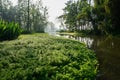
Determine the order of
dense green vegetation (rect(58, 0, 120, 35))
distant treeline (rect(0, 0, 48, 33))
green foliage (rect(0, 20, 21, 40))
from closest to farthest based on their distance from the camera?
green foliage (rect(0, 20, 21, 40))
dense green vegetation (rect(58, 0, 120, 35))
distant treeline (rect(0, 0, 48, 33))

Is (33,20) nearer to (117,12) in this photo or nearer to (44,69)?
(117,12)

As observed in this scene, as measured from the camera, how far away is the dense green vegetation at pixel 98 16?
29.3 m

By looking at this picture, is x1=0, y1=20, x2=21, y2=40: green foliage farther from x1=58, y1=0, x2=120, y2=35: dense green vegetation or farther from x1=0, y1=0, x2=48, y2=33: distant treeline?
x1=0, y1=0, x2=48, y2=33: distant treeline

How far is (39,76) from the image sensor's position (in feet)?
19.4

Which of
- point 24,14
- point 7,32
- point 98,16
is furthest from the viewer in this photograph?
point 24,14

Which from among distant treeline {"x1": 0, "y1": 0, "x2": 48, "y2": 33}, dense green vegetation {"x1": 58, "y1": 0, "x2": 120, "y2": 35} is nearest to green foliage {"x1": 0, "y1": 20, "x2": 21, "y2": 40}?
dense green vegetation {"x1": 58, "y1": 0, "x2": 120, "y2": 35}

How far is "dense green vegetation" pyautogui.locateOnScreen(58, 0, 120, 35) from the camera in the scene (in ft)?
96.2

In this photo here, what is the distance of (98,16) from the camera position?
41.4m

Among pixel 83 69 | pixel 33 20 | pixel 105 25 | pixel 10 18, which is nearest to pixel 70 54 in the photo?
pixel 83 69

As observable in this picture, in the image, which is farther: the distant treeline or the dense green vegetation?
the distant treeline

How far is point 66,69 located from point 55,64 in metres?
0.56

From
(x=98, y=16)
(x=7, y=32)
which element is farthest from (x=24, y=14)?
(x=7, y=32)

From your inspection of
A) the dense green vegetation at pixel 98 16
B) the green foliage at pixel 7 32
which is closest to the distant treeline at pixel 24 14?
the dense green vegetation at pixel 98 16

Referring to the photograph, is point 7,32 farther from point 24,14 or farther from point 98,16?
point 24,14
